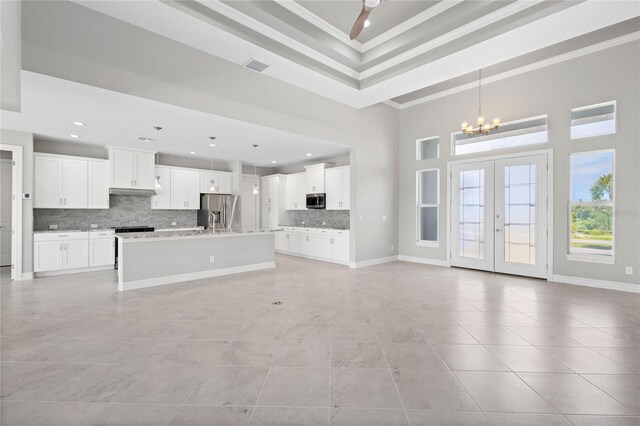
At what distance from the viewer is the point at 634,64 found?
14.4ft

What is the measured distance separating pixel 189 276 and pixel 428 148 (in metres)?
5.97

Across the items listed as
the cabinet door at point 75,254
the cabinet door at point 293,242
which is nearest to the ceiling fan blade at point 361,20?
the cabinet door at point 293,242

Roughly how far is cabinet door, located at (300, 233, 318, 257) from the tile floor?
302 centimetres

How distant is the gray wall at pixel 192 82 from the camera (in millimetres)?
2932

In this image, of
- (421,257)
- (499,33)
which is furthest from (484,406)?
(421,257)

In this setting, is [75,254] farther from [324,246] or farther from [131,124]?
[324,246]

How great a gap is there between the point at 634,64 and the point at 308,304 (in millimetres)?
6102

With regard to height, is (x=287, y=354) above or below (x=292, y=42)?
below

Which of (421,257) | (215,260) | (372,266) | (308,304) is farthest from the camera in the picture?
(421,257)

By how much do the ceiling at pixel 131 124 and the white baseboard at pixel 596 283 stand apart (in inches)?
188

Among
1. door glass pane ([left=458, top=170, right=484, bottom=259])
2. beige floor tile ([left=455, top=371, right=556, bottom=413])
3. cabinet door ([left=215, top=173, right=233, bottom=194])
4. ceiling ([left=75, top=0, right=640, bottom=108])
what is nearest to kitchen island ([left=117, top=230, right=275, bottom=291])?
cabinet door ([left=215, top=173, right=233, bottom=194])

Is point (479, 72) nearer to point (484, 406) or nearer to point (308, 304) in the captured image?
point (308, 304)

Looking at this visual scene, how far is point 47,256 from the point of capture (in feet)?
17.3

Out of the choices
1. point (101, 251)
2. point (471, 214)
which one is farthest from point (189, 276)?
point (471, 214)
